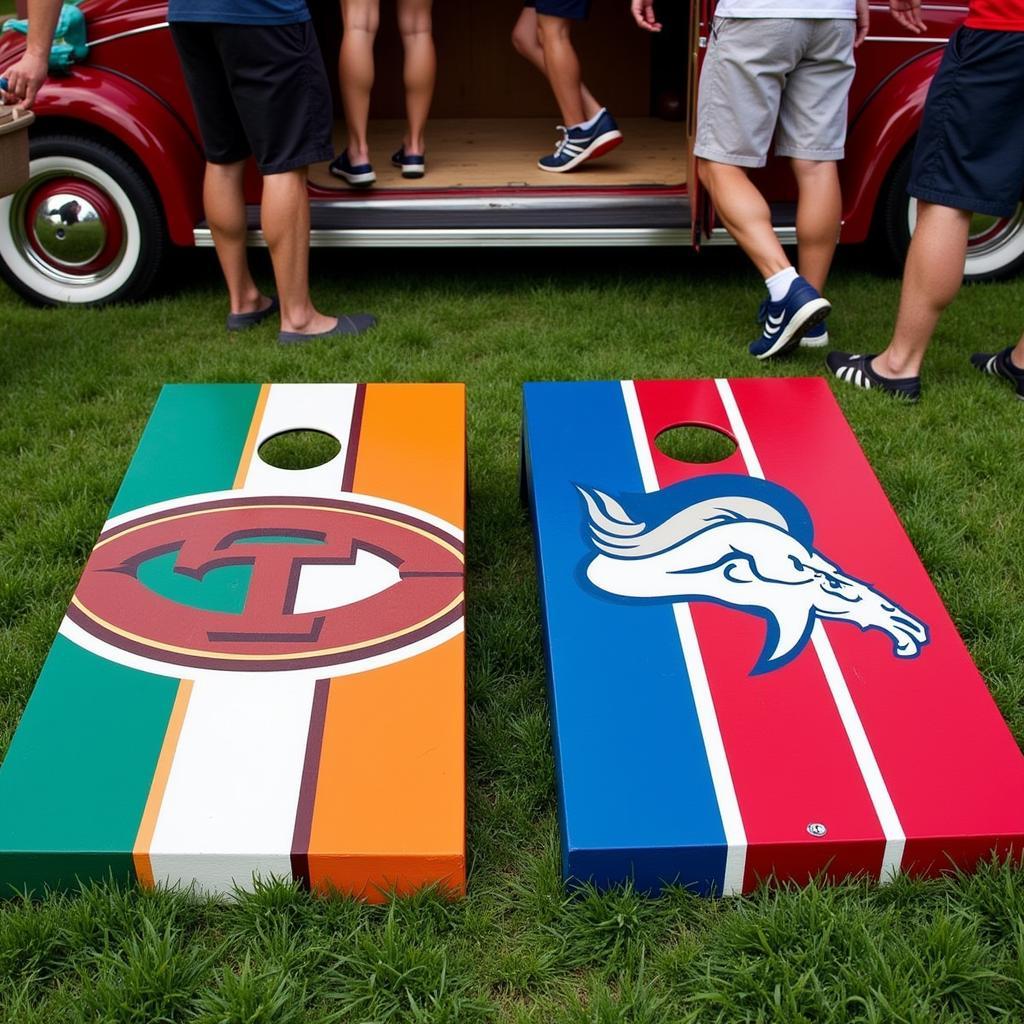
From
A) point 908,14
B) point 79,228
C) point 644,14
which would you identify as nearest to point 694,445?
point 644,14

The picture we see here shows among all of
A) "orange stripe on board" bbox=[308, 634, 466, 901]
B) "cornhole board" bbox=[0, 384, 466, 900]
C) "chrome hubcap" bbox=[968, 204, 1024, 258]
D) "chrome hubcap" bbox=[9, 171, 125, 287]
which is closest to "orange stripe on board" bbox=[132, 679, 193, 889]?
"cornhole board" bbox=[0, 384, 466, 900]

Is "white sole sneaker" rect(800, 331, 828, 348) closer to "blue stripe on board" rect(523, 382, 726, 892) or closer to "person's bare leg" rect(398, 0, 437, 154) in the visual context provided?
"blue stripe on board" rect(523, 382, 726, 892)

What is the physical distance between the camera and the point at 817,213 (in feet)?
12.5

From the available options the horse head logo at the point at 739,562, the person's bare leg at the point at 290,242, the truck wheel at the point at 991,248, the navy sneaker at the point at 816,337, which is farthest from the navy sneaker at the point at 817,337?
the person's bare leg at the point at 290,242

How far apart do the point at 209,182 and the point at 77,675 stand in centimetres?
251

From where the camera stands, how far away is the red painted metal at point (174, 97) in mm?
3996

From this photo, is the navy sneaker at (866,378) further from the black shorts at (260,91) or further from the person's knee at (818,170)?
the black shorts at (260,91)

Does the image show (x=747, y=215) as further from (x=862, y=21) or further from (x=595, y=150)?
(x=595, y=150)

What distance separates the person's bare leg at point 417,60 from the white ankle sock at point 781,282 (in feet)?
5.75

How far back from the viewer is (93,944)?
1676 millimetres

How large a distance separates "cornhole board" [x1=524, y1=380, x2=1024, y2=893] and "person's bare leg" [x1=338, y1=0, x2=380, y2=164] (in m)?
2.24

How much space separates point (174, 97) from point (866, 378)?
273cm

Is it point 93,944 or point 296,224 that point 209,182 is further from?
point 93,944

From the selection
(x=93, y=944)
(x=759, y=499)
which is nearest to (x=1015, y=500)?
(x=759, y=499)
